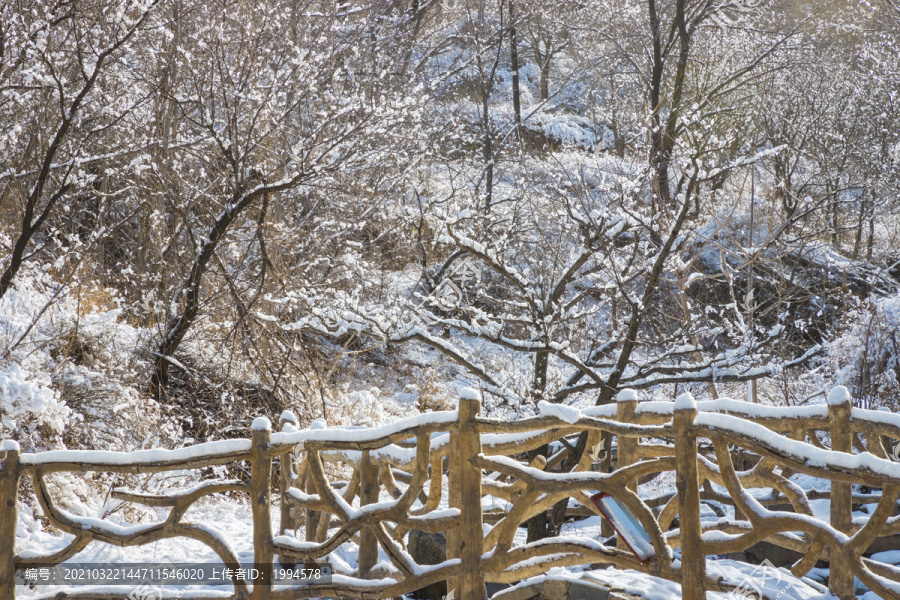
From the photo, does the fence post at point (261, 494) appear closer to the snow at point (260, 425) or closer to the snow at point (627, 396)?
the snow at point (260, 425)

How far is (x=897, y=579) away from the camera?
3.26 metres

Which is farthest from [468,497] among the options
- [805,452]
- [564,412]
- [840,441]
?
[840,441]

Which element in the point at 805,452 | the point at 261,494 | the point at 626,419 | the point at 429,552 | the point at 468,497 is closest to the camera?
the point at 805,452

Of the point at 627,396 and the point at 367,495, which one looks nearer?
the point at 367,495

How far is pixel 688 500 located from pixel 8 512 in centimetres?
316

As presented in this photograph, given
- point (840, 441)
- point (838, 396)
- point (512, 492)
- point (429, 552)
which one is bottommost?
point (429, 552)

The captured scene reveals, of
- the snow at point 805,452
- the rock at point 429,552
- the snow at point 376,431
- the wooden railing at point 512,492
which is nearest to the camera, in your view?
the snow at point 805,452

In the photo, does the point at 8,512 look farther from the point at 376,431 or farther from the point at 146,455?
the point at 376,431

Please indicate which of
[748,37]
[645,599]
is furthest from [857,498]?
[748,37]

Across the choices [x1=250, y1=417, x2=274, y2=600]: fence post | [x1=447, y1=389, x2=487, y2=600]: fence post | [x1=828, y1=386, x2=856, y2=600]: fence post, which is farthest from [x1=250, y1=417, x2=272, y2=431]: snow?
[x1=828, y1=386, x2=856, y2=600]: fence post

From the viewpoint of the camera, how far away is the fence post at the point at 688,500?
280cm

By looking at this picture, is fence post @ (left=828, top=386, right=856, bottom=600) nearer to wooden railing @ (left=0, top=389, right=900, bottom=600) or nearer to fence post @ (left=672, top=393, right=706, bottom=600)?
wooden railing @ (left=0, top=389, right=900, bottom=600)

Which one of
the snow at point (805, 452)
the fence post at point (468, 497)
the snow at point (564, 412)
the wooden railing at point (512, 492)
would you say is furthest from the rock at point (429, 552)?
the snow at point (805, 452)

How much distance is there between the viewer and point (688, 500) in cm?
285
